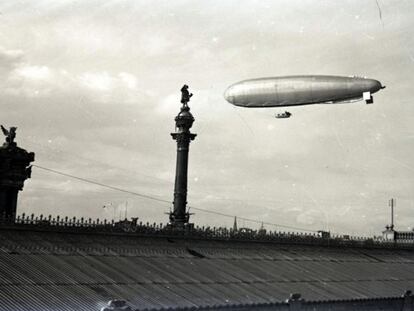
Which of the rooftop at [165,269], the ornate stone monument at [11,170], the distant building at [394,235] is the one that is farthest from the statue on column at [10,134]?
the distant building at [394,235]

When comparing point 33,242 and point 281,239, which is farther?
point 281,239

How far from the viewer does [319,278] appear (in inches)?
1587

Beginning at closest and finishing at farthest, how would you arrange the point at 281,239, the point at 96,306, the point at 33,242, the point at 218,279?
1. the point at 96,306
2. the point at 33,242
3. the point at 218,279
4. the point at 281,239

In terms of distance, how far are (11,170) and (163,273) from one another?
17100mm

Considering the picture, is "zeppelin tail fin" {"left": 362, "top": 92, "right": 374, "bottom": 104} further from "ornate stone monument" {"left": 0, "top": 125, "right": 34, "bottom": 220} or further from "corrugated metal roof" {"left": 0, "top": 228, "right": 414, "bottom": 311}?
"ornate stone monument" {"left": 0, "top": 125, "right": 34, "bottom": 220}

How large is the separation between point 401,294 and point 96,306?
25.2m

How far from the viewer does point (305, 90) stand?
195 ft

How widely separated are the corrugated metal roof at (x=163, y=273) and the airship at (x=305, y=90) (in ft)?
57.2

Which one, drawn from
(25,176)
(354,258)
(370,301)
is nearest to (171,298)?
(370,301)

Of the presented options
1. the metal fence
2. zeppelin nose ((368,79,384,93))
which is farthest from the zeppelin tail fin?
the metal fence

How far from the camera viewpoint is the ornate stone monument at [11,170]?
4325 centimetres

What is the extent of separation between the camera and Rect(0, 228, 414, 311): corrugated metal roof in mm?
26328

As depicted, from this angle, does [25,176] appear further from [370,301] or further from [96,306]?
[370,301]

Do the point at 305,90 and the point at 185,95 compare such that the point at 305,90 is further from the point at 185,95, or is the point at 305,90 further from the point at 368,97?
the point at 185,95
